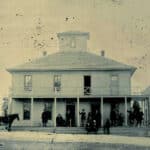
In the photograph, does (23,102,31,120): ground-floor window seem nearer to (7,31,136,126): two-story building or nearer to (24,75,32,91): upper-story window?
(7,31,136,126): two-story building

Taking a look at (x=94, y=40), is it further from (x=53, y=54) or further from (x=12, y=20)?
(x=12, y=20)

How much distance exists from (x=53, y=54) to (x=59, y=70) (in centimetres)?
218

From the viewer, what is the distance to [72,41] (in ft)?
136

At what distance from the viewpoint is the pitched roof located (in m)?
37.8

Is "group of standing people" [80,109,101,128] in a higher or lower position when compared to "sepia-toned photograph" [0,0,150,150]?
lower

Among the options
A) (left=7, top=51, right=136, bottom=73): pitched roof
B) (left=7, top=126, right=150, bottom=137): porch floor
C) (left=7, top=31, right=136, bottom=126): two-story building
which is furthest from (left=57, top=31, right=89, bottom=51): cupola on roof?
(left=7, top=126, right=150, bottom=137): porch floor


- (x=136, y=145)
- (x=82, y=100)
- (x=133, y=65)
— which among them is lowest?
(x=136, y=145)

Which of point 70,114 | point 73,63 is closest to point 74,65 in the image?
point 73,63

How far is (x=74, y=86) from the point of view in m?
38.0

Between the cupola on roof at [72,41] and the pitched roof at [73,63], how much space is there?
168cm

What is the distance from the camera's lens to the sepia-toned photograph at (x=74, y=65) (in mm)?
29344

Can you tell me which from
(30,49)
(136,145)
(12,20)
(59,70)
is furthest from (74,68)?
(136,145)

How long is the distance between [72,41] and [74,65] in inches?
151

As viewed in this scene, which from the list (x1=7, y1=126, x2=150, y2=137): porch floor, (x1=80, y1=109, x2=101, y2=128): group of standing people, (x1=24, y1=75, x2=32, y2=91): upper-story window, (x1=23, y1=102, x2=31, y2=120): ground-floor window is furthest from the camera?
(x1=24, y1=75, x2=32, y2=91): upper-story window
